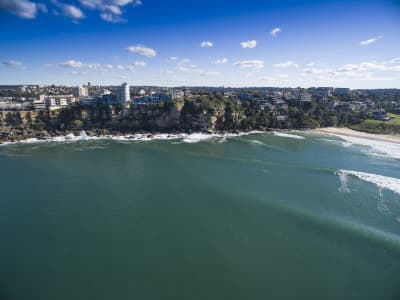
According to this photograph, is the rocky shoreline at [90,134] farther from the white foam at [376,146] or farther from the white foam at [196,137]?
the white foam at [376,146]

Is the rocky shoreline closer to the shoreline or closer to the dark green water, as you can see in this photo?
the shoreline

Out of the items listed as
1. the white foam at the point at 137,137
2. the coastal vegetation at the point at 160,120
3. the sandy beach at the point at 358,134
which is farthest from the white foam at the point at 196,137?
the sandy beach at the point at 358,134

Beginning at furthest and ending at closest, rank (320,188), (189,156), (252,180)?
1. (189,156)
2. (252,180)
3. (320,188)

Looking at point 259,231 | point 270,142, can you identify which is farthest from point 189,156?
point 259,231

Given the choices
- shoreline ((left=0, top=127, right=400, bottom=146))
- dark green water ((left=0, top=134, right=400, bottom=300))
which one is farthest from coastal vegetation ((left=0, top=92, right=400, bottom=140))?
dark green water ((left=0, top=134, right=400, bottom=300))

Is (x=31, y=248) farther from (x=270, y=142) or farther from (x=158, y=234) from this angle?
(x=270, y=142)
